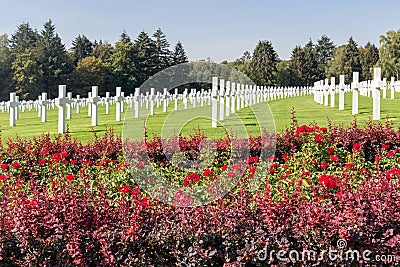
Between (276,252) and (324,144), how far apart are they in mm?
3556

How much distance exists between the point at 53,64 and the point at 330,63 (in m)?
51.0

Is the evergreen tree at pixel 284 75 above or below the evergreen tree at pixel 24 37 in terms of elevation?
below

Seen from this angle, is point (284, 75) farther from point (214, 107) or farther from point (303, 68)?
point (214, 107)

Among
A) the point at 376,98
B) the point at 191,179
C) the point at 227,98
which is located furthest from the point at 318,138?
the point at 227,98

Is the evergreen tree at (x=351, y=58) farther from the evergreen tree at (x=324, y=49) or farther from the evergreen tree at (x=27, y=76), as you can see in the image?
the evergreen tree at (x=27, y=76)

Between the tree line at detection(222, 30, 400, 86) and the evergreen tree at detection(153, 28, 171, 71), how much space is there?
10.4 metres

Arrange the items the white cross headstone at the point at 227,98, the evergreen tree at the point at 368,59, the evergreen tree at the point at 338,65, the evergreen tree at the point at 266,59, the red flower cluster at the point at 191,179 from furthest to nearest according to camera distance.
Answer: the evergreen tree at the point at 338,65, the evergreen tree at the point at 368,59, the evergreen tree at the point at 266,59, the white cross headstone at the point at 227,98, the red flower cluster at the point at 191,179

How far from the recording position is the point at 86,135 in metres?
13.6

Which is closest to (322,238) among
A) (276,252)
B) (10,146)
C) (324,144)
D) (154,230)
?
(276,252)

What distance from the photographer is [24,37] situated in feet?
249

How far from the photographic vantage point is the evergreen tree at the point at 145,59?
53228 millimetres

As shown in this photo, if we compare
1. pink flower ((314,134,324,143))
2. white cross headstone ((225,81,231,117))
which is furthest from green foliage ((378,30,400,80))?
pink flower ((314,134,324,143))

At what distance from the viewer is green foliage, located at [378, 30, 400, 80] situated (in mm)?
61031

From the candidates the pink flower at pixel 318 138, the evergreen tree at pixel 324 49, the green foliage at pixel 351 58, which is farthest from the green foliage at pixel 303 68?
the pink flower at pixel 318 138
